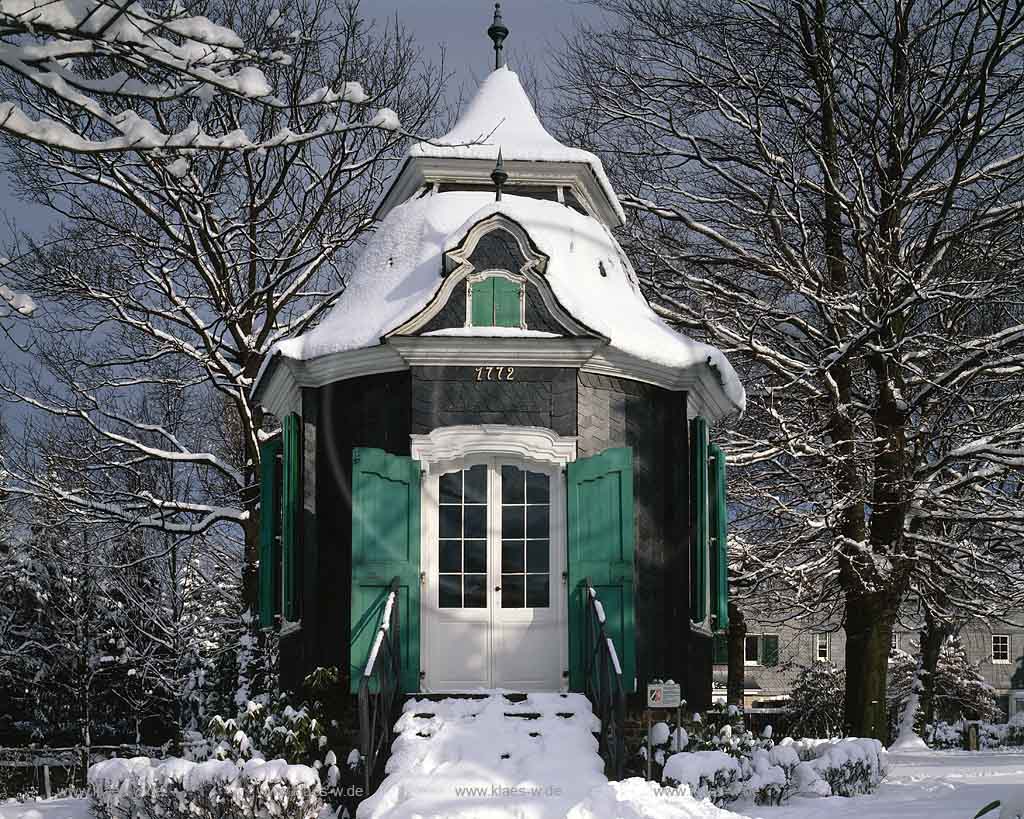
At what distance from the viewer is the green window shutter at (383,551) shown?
40.1 feet

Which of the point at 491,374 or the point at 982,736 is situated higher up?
the point at 491,374

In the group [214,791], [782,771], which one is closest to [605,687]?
[782,771]

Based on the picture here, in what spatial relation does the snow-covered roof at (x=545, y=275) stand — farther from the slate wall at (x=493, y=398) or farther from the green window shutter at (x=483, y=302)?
the slate wall at (x=493, y=398)

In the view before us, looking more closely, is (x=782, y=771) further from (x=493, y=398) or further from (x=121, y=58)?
(x=121, y=58)

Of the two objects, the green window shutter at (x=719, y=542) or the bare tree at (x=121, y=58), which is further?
the green window shutter at (x=719, y=542)

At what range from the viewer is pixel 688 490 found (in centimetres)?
1362

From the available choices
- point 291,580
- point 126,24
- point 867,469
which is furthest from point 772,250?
Answer: point 126,24

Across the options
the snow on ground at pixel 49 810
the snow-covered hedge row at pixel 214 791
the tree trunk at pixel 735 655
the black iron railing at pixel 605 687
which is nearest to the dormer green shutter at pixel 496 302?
the black iron railing at pixel 605 687

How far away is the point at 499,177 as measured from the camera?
13414 mm

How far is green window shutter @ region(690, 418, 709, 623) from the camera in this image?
13445mm

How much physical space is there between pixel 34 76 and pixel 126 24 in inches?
15.3

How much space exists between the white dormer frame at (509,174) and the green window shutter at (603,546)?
355 cm

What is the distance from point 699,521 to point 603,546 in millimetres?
1421

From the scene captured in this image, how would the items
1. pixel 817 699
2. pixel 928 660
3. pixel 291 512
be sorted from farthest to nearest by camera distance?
pixel 817 699 → pixel 928 660 → pixel 291 512
